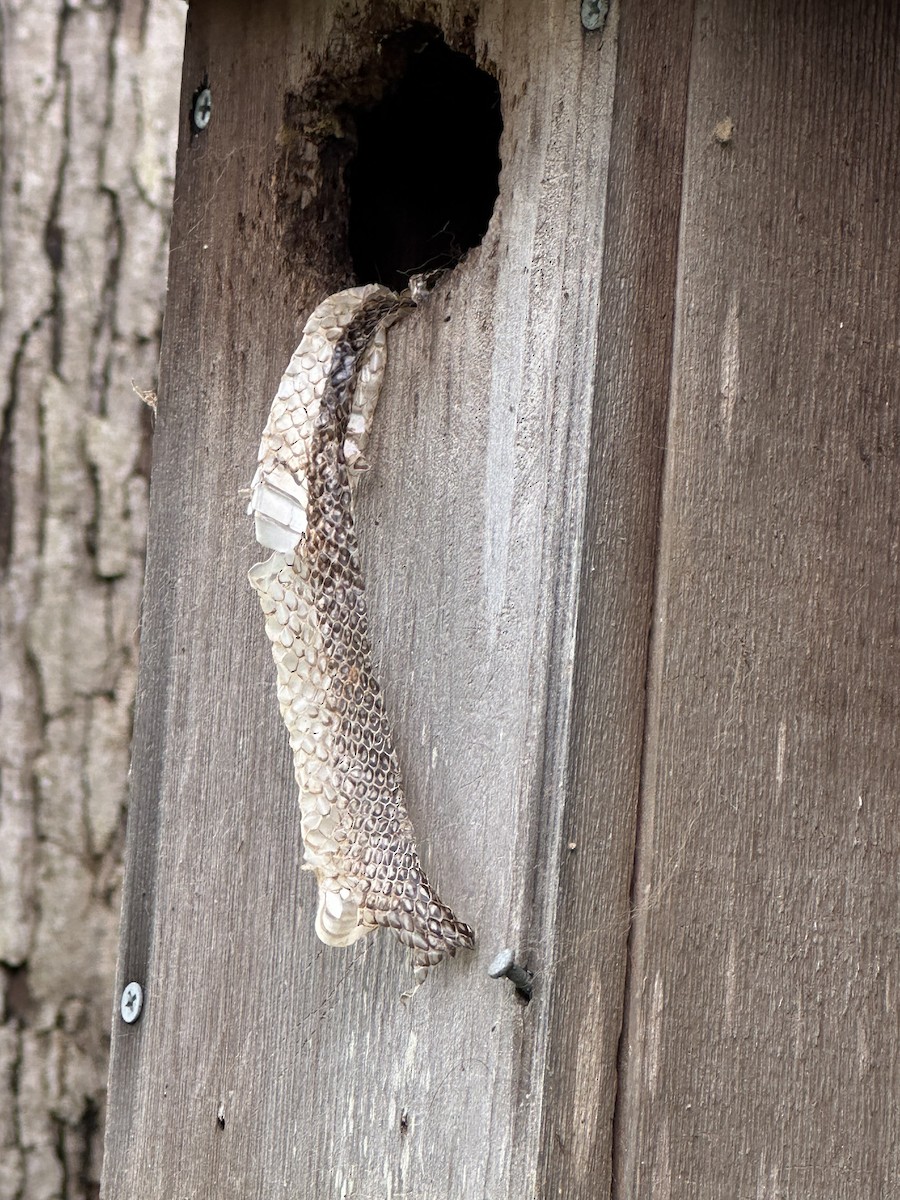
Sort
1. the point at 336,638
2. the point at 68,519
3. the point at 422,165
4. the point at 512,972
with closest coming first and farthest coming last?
the point at 512,972 < the point at 336,638 < the point at 422,165 < the point at 68,519

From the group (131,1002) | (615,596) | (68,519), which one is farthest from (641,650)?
(68,519)

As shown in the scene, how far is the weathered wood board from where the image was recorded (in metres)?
1.07

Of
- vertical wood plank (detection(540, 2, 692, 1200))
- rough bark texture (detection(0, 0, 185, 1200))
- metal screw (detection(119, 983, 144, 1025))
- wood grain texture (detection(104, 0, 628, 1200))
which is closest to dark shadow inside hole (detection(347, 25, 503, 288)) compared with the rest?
wood grain texture (detection(104, 0, 628, 1200))

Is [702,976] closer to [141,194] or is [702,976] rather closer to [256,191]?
[256,191]

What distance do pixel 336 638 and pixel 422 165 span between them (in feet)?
2.15

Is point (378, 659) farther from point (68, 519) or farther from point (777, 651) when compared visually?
point (68, 519)

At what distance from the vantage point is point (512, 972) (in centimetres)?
105

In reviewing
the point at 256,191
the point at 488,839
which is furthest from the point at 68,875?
the point at 488,839

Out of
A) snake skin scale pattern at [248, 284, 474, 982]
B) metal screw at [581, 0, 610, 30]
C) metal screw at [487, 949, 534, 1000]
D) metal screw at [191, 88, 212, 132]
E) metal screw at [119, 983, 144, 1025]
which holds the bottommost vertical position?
metal screw at [119, 983, 144, 1025]

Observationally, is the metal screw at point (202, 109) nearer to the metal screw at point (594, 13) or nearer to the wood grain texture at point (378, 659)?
the wood grain texture at point (378, 659)

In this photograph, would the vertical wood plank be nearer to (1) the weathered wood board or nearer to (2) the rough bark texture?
(1) the weathered wood board

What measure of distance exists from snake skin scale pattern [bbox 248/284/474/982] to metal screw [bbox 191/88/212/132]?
0.36 m

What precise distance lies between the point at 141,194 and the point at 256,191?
1.05m

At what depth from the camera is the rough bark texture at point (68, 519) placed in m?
2.32
